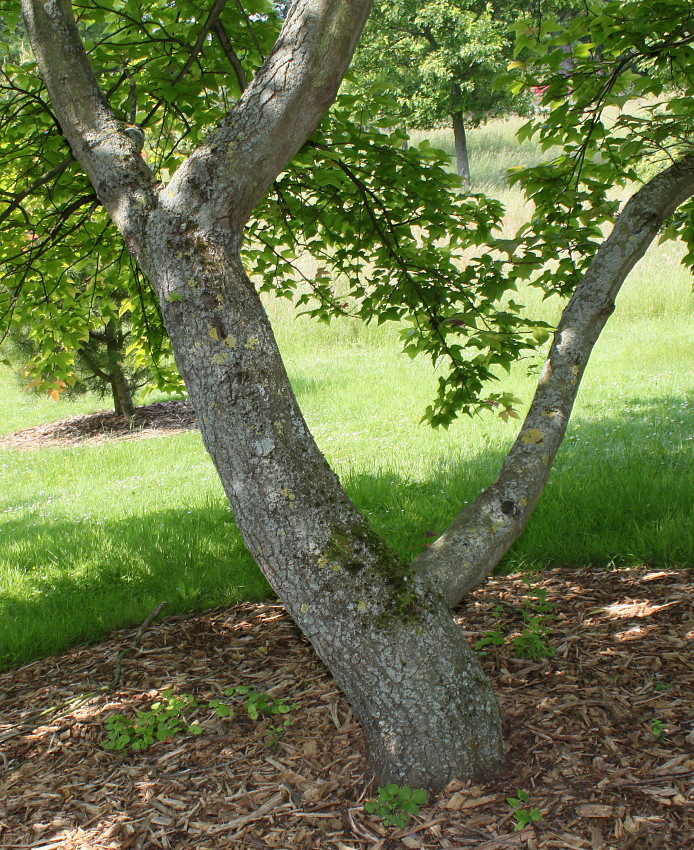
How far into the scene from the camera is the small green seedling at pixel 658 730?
2.52m

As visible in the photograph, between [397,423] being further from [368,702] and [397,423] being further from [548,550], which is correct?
[368,702]

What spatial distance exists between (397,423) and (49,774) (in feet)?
23.7

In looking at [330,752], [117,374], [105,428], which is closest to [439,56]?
[117,374]

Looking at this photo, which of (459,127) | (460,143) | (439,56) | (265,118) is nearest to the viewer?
(265,118)

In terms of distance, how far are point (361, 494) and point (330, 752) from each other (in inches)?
138

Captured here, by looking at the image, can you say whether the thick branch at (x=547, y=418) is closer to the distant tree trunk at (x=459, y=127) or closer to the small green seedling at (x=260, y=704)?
the small green seedling at (x=260, y=704)

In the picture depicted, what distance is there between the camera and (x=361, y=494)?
20.0ft

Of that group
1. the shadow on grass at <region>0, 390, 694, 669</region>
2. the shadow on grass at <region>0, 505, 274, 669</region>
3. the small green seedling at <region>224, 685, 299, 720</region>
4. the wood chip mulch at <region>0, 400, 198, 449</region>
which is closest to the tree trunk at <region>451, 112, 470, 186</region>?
the wood chip mulch at <region>0, 400, 198, 449</region>

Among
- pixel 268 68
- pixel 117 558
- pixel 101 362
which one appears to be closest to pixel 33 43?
pixel 268 68

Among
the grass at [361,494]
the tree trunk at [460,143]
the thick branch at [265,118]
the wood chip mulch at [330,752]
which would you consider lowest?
the wood chip mulch at [330,752]

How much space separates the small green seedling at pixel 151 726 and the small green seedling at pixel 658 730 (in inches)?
70.3

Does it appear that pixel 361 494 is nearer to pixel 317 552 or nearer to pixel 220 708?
pixel 220 708

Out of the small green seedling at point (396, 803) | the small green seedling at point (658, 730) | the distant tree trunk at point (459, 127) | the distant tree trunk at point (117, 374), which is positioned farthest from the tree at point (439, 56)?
the small green seedling at point (396, 803)

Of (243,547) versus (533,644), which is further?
(243,547)
